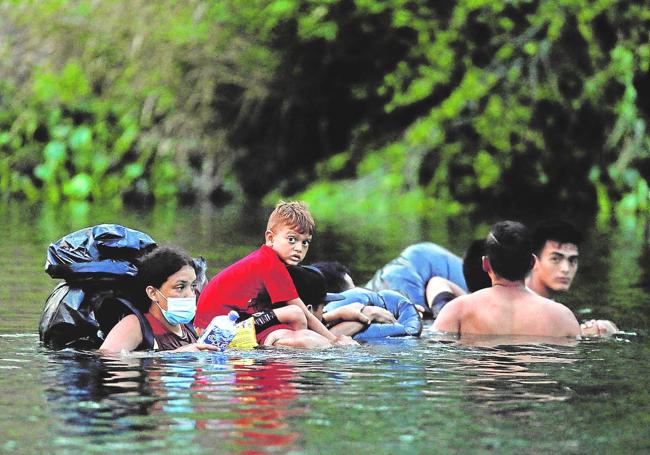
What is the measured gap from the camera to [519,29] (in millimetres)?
29359

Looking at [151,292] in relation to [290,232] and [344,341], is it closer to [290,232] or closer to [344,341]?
[290,232]

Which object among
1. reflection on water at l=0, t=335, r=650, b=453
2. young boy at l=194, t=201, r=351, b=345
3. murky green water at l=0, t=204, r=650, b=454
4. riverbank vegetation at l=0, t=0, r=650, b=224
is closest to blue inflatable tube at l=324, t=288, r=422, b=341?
murky green water at l=0, t=204, r=650, b=454

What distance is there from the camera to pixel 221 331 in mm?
10398

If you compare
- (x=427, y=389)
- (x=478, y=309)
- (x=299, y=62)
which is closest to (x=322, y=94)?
(x=299, y=62)

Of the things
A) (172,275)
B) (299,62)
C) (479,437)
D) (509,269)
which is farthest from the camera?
(299,62)

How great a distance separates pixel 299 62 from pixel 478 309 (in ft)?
75.9

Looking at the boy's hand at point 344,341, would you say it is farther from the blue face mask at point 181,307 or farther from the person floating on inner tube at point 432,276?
the person floating on inner tube at point 432,276

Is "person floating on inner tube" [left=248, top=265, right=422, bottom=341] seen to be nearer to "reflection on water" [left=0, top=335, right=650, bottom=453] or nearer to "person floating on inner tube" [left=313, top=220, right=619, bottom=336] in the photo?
"person floating on inner tube" [left=313, top=220, right=619, bottom=336]

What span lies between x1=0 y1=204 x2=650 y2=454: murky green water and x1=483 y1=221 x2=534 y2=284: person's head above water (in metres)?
0.48

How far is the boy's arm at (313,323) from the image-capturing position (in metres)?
10.7

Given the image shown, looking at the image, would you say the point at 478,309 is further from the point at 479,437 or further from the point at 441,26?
the point at 441,26

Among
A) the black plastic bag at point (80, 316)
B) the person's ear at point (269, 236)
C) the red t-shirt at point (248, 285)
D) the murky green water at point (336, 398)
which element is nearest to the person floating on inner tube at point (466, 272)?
the murky green water at point (336, 398)

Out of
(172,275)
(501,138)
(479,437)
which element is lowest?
(479,437)

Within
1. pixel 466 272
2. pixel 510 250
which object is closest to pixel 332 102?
pixel 466 272
